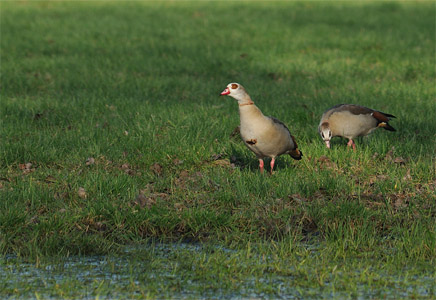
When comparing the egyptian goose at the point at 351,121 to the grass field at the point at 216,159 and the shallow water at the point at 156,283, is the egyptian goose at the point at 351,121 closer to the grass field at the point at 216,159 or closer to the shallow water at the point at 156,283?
the grass field at the point at 216,159

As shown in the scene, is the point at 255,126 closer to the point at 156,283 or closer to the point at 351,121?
the point at 351,121

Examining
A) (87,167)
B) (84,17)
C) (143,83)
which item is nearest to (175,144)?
(87,167)

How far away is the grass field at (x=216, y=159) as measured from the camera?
262 inches

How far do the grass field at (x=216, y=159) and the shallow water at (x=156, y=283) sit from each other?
89 mm

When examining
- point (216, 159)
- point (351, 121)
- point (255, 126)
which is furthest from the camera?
point (351, 121)

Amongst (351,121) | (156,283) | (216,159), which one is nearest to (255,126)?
(216,159)

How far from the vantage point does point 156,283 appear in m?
5.67

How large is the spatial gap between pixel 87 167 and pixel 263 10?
23.7m

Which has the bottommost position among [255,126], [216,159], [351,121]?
[216,159]

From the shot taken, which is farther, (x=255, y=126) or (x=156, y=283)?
(x=255, y=126)

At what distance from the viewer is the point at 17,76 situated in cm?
1605

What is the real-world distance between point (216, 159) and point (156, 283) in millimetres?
4329

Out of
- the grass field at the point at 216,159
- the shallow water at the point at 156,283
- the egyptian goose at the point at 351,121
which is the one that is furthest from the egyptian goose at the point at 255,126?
the shallow water at the point at 156,283

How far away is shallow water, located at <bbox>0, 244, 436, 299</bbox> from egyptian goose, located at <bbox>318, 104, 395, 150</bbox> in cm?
461
